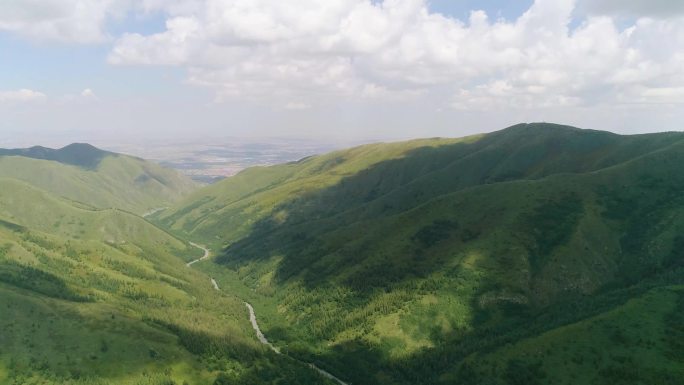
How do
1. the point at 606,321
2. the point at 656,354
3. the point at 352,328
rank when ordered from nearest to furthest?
1. the point at 656,354
2. the point at 606,321
3. the point at 352,328

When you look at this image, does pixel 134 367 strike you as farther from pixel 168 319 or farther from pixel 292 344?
pixel 292 344

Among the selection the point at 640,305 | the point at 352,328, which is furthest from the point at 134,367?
the point at 640,305

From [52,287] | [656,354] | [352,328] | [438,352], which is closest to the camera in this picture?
[656,354]

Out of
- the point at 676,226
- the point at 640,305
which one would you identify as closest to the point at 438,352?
the point at 640,305

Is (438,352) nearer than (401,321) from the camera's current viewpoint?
Yes

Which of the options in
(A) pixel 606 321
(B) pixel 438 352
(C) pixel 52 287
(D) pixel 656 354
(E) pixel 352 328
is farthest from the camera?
(E) pixel 352 328

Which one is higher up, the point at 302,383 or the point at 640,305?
the point at 640,305

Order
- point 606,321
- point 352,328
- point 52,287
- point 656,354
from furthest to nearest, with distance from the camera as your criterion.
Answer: point 352,328
point 52,287
point 606,321
point 656,354

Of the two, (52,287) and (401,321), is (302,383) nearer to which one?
(401,321)

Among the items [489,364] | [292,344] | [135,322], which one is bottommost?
[292,344]
